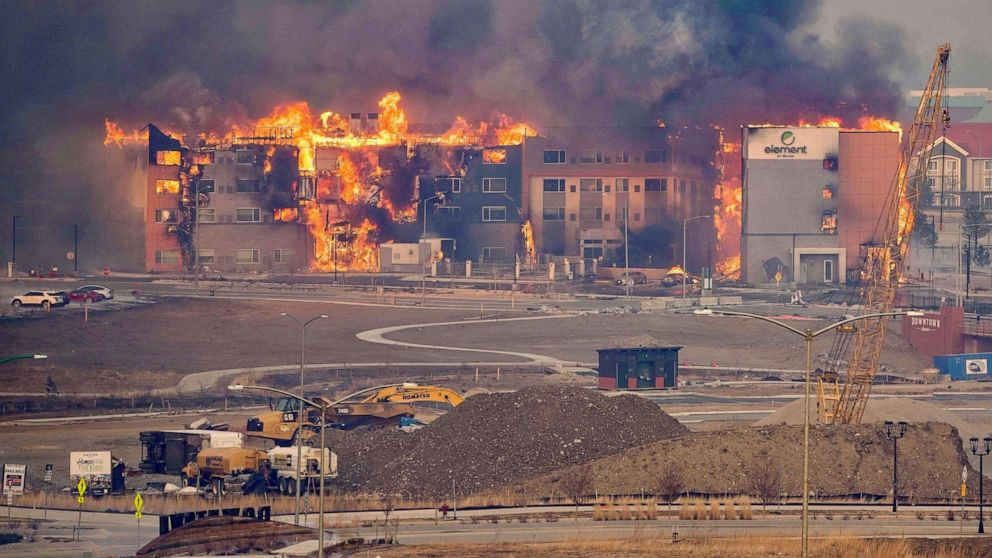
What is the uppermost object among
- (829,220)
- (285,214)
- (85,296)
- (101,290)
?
(285,214)

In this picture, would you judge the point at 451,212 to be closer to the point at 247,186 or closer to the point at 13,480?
the point at 247,186

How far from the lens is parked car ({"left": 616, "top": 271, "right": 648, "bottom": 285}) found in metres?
175

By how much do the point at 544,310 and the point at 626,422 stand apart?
72.7 m

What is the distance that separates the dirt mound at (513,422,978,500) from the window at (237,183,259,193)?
118 metres

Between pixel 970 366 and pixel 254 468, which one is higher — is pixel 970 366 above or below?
above

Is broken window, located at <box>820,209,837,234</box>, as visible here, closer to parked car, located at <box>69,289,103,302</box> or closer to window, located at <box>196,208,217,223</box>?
window, located at <box>196,208,217,223</box>

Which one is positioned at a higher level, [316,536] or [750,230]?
[750,230]

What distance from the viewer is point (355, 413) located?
87.9 m

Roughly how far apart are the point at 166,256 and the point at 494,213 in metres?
39.4

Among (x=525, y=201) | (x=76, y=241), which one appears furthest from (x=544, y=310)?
(x=76, y=241)

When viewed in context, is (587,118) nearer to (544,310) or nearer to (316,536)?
(544,310)

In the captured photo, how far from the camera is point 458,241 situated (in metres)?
189

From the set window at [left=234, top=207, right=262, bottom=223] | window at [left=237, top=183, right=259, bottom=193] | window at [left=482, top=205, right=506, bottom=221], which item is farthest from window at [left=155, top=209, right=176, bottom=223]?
window at [left=482, top=205, right=506, bottom=221]

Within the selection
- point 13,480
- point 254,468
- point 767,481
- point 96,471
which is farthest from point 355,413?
point 767,481
